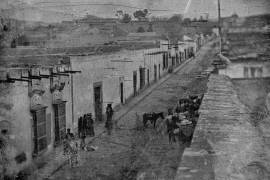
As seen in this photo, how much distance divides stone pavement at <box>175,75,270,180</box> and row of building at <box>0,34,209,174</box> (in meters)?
4.79

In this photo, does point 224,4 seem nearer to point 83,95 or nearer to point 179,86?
point 83,95

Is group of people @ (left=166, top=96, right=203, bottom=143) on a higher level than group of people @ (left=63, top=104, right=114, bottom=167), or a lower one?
higher

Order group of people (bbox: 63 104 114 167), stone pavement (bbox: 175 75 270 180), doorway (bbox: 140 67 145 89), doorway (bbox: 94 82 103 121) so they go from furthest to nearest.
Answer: doorway (bbox: 140 67 145 89)
doorway (bbox: 94 82 103 121)
group of people (bbox: 63 104 114 167)
stone pavement (bbox: 175 75 270 180)

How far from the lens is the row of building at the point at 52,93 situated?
31.0 ft

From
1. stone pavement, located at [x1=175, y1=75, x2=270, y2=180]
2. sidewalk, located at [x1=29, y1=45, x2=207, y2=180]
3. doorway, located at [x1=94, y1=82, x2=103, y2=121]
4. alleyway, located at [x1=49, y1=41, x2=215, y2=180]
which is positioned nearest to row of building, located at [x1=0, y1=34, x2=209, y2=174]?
doorway, located at [x1=94, y1=82, x2=103, y2=121]

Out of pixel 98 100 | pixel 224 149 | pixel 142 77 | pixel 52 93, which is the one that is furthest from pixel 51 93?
pixel 142 77

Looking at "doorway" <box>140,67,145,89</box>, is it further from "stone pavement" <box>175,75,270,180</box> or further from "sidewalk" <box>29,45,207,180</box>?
"stone pavement" <box>175,75,270,180</box>

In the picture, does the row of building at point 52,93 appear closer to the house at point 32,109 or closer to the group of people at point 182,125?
the house at point 32,109

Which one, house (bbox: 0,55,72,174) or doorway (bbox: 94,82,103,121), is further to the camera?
doorway (bbox: 94,82,103,121)

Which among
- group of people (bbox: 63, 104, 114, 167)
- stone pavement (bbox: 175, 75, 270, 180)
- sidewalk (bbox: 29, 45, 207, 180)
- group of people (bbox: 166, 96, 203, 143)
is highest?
stone pavement (bbox: 175, 75, 270, 180)

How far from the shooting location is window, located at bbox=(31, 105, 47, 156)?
10461 millimetres

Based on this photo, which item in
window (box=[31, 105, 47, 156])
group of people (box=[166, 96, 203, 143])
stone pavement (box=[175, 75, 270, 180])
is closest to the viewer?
stone pavement (box=[175, 75, 270, 180])

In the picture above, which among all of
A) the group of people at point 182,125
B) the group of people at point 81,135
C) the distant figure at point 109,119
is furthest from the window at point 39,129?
the group of people at point 182,125

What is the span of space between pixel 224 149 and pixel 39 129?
21.8 feet
